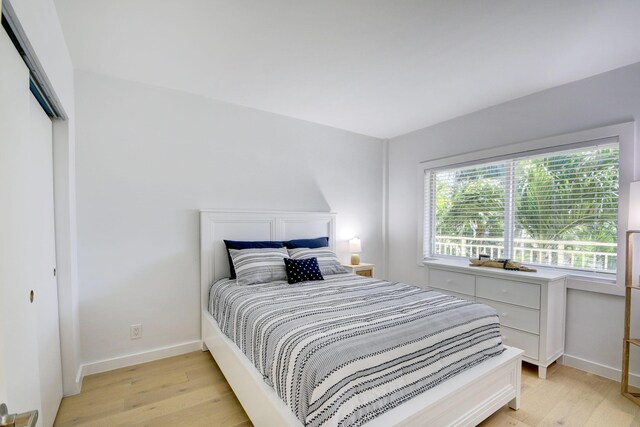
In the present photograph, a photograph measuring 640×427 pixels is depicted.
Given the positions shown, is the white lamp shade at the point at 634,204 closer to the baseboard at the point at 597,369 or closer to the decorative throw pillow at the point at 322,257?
the baseboard at the point at 597,369

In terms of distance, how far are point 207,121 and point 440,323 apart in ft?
8.74

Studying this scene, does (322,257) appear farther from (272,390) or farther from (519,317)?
(519,317)

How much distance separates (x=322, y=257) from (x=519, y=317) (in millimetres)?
1842

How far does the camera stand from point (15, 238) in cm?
108

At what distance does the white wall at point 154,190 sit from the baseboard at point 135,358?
0.02 metres

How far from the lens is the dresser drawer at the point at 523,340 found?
248 centimetres

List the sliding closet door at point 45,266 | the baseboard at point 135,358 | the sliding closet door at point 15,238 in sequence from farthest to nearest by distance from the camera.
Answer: the baseboard at point 135,358 → the sliding closet door at point 45,266 → the sliding closet door at point 15,238

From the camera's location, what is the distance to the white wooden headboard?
2.86m

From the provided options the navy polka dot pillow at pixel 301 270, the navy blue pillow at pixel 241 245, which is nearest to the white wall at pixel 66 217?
the navy blue pillow at pixel 241 245

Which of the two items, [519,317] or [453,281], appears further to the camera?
[453,281]

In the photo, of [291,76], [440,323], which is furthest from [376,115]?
[440,323]

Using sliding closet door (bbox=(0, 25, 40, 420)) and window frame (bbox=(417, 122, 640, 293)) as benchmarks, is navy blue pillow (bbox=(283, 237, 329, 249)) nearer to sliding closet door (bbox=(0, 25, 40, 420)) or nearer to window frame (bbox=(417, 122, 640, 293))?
window frame (bbox=(417, 122, 640, 293))

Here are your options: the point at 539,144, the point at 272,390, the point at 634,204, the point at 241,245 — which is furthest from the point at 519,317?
the point at 241,245

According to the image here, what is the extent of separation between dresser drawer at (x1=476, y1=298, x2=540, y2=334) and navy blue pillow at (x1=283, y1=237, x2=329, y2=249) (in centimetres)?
177
